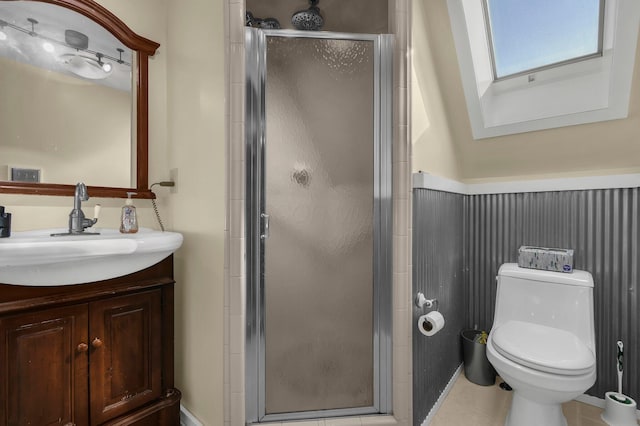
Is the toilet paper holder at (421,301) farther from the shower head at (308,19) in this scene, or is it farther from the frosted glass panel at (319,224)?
the shower head at (308,19)

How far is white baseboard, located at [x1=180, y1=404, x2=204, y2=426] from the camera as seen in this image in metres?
1.51

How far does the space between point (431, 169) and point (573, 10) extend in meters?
1.15

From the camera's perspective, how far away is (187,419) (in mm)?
1552

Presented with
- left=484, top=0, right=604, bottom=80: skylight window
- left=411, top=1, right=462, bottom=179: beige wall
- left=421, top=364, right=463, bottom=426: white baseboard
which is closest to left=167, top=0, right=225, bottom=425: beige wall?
left=411, top=1, right=462, bottom=179: beige wall

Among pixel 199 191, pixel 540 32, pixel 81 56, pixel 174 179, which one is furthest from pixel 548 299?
pixel 81 56

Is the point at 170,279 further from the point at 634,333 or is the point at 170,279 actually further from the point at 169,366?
the point at 634,333

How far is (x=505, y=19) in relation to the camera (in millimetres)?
1834

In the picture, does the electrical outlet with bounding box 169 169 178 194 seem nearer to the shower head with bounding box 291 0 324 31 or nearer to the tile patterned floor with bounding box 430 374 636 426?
the shower head with bounding box 291 0 324 31

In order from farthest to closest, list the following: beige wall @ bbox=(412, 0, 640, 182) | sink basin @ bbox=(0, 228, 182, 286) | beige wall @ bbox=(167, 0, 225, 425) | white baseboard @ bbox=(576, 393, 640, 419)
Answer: white baseboard @ bbox=(576, 393, 640, 419), beige wall @ bbox=(412, 0, 640, 182), beige wall @ bbox=(167, 0, 225, 425), sink basin @ bbox=(0, 228, 182, 286)

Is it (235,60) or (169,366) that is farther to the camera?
(169,366)

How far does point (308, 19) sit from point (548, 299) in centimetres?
204

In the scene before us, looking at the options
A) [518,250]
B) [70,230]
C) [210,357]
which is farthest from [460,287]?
[70,230]

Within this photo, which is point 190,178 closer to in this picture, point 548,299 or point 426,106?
point 426,106

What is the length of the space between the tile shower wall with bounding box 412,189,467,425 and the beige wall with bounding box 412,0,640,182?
0.22m
